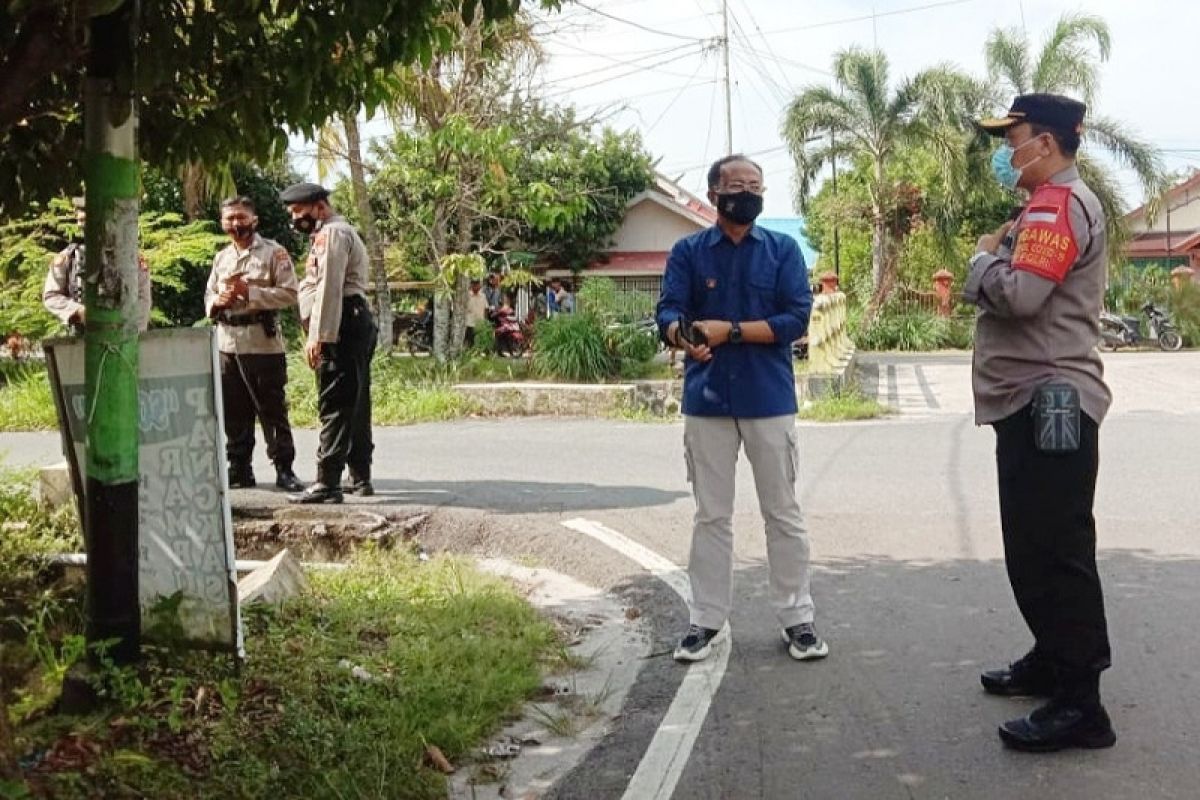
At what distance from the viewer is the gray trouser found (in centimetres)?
462

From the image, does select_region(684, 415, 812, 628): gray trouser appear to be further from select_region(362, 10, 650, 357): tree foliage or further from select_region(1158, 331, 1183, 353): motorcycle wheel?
select_region(1158, 331, 1183, 353): motorcycle wheel

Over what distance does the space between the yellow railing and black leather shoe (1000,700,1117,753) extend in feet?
31.8

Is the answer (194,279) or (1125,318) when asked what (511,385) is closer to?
(194,279)

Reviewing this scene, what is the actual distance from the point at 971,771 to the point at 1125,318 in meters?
25.2

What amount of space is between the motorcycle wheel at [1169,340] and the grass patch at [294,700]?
23.8 metres

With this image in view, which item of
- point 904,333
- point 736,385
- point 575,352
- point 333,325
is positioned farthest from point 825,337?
point 904,333

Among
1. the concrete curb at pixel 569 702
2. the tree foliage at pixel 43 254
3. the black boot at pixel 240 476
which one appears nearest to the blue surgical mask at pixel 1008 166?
the concrete curb at pixel 569 702

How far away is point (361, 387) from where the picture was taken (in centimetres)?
733

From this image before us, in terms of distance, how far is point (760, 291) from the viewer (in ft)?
15.2

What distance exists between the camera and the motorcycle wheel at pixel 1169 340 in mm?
25491

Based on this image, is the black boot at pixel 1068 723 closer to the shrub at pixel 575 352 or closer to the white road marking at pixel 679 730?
the white road marking at pixel 679 730

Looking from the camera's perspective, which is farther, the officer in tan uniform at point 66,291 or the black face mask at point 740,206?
the officer in tan uniform at point 66,291

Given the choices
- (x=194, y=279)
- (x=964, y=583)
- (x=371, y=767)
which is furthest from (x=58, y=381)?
(x=194, y=279)

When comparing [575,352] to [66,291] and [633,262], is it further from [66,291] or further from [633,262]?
[633,262]
